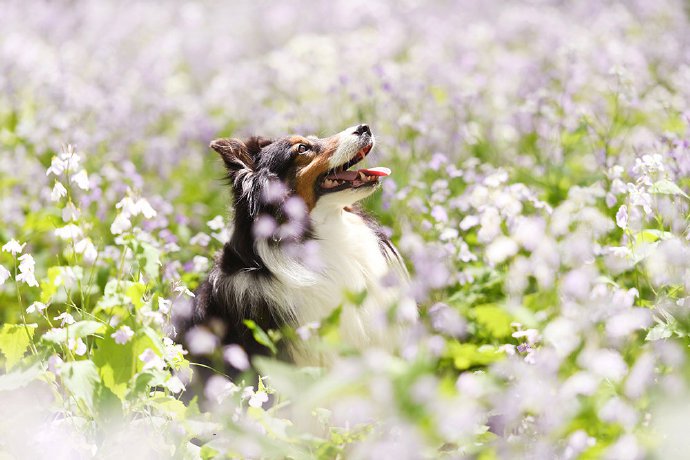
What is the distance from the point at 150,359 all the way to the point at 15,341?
0.74 metres

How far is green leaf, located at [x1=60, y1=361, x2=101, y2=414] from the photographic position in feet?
8.48

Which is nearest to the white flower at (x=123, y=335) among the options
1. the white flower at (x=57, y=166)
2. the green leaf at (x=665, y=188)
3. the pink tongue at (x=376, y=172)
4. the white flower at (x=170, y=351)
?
the white flower at (x=170, y=351)

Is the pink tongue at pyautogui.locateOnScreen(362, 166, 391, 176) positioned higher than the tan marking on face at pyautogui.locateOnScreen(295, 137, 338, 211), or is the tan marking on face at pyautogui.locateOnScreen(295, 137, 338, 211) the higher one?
the tan marking on face at pyautogui.locateOnScreen(295, 137, 338, 211)

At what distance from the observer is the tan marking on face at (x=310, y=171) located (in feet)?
12.9

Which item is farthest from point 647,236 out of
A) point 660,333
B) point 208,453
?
point 208,453

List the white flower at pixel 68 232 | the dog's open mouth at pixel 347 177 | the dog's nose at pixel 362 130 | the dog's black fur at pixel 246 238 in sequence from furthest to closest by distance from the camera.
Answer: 1. the dog's nose at pixel 362 130
2. the dog's open mouth at pixel 347 177
3. the dog's black fur at pixel 246 238
4. the white flower at pixel 68 232

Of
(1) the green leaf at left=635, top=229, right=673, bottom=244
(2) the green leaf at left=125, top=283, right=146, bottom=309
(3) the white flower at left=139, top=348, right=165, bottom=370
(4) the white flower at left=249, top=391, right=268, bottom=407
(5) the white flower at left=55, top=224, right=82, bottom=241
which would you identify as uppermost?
(5) the white flower at left=55, top=224, right=82, bottom=241

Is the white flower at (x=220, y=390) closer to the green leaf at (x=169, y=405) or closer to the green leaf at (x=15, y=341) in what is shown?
the green leaf at (x=169, y=405)

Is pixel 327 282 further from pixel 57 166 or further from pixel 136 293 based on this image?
pixel 57 166

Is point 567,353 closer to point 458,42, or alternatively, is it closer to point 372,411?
point 372,411

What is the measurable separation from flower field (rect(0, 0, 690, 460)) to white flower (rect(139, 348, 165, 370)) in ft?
0.04

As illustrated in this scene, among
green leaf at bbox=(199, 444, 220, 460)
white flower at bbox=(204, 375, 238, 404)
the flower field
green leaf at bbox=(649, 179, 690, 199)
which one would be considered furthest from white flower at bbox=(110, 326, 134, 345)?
green leaf at bbox=(649, 179, 690, 199)

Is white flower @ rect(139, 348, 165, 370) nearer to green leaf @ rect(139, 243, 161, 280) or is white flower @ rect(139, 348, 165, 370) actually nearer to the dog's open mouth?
green leaf @ rect(139, 243, 161, 280)

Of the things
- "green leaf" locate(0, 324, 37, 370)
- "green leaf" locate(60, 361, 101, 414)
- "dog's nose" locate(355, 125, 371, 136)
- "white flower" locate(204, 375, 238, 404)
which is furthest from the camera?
"dog's nose" locate(355, 125, 371, 136)
